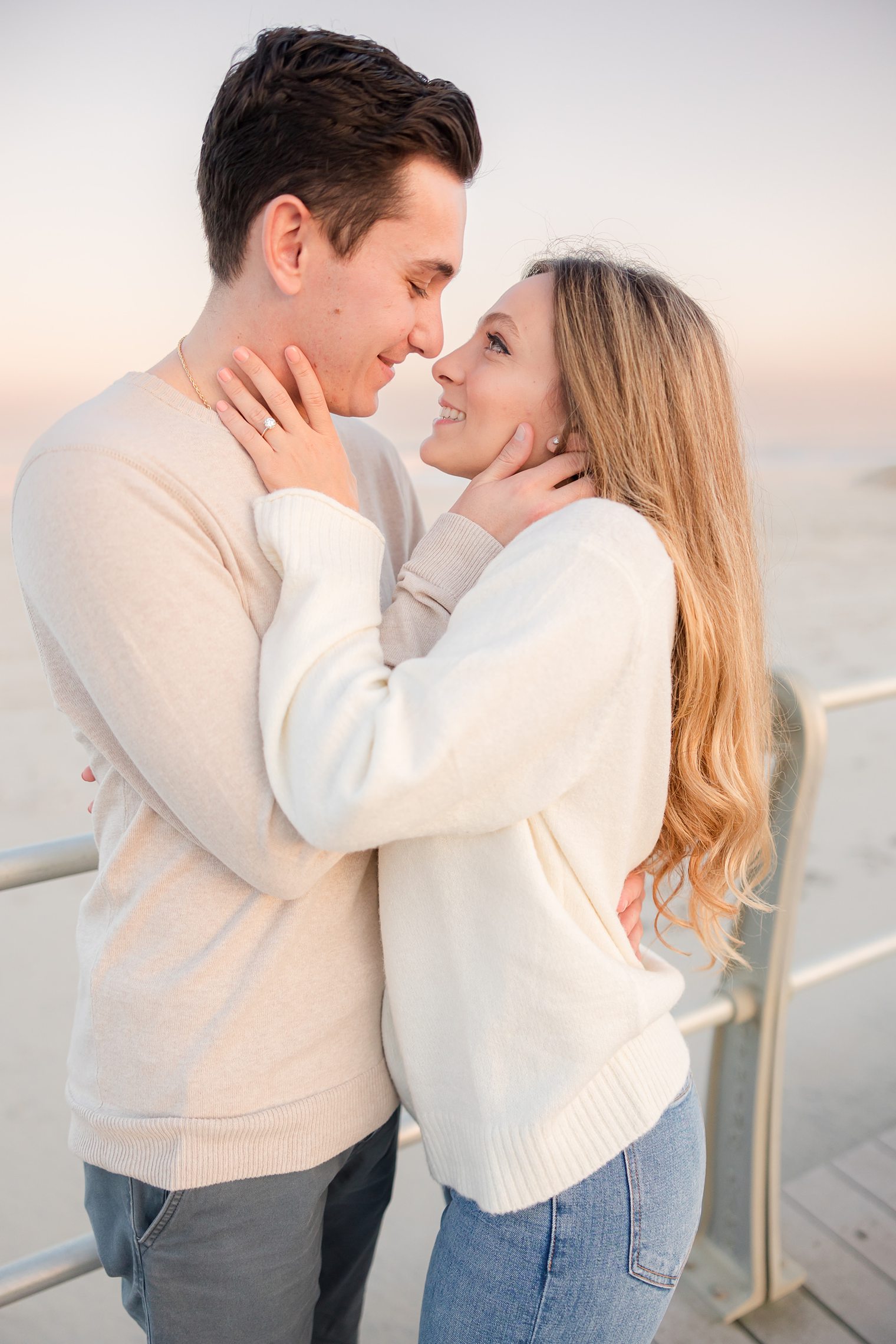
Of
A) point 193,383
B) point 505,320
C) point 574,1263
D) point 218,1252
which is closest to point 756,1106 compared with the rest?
point 574,1263

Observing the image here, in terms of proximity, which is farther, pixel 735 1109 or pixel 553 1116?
pixel 735 1109

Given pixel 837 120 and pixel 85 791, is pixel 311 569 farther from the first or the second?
pixel 837 120

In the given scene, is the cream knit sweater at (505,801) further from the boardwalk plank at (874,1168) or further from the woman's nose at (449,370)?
the boardwalk plank at (874,1168)

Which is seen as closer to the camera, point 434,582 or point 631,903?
point 434,582

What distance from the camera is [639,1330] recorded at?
99cm

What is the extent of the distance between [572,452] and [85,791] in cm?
726

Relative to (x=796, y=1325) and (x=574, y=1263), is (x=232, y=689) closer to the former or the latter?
(x=574, y=1263)

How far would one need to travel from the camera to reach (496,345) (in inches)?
49.9

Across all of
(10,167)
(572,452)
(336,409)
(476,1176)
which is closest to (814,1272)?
(476,1176)

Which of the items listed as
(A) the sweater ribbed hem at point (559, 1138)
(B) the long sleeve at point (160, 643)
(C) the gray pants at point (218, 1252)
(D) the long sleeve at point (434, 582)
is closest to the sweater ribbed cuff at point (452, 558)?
(D) the long sleeve at point (434, 582)

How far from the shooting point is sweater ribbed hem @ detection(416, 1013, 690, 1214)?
926mm

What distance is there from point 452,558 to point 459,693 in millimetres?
327

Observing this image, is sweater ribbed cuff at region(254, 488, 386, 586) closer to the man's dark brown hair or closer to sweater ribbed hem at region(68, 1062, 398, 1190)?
the man's dark brown hair

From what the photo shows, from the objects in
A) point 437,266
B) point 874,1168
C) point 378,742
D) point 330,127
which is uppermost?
point 330,127
